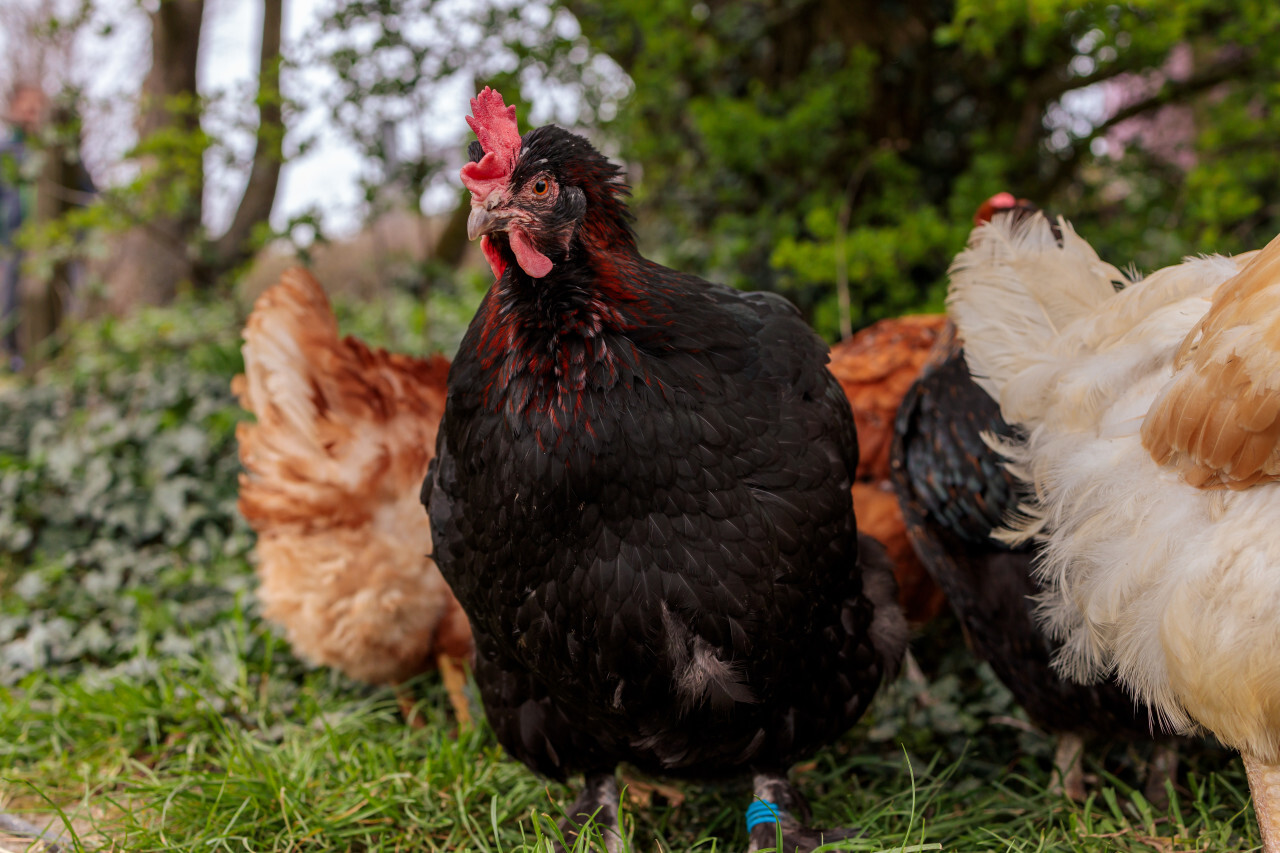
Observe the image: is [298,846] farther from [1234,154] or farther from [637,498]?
[1234,154]

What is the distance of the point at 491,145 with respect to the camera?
1.54 metres

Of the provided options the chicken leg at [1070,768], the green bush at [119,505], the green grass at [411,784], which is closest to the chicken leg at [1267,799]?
the green grass at [411,784]

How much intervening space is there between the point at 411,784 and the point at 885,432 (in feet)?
6.31

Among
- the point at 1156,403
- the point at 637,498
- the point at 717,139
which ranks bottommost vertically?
the point at 637,498

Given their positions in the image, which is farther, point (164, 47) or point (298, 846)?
point (164, 47)

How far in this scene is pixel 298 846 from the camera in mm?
2098

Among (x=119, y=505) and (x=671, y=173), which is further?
(x=671, y=173)

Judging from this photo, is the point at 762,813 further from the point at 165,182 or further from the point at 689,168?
the point at 165,182

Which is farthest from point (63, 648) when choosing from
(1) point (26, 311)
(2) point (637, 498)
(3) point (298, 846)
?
(1) point (26, 311)

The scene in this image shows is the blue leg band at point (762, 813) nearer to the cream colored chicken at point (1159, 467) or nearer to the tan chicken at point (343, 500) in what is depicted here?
the cream colored chicken at point (1159, 467)

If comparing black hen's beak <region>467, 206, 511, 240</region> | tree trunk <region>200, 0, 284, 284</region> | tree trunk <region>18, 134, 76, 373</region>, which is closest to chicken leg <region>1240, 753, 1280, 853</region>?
black hen's beak <region>467, 206, 511, 240</region>

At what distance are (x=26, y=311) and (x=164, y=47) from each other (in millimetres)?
2369

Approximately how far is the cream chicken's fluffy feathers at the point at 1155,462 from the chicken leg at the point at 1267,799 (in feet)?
0.14

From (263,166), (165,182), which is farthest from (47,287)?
(165,182)
